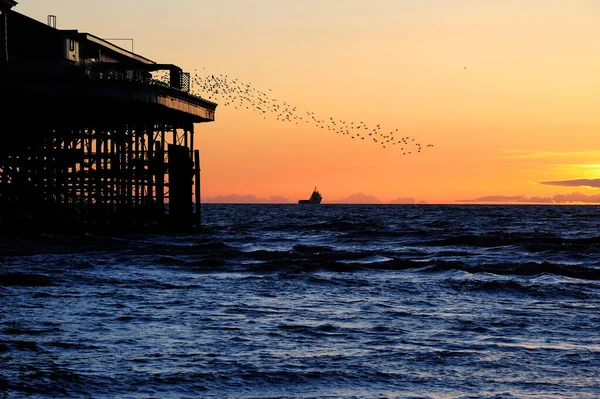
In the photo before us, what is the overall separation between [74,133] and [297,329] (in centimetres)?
4557

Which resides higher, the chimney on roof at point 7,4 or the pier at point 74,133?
the chimney on roof at point 7,4

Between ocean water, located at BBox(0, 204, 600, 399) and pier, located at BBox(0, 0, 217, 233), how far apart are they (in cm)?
1603

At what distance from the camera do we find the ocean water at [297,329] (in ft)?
41.7

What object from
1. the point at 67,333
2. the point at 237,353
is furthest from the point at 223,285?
the point at 237,353

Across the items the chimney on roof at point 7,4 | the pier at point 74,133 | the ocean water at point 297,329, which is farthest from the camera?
the chimney on roof at point 7,4

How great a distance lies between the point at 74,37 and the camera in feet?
185

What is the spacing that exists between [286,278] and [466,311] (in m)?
9.38

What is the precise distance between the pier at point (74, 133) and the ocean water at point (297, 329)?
52.6ft

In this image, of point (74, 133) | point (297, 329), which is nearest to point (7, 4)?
point (74, 133)

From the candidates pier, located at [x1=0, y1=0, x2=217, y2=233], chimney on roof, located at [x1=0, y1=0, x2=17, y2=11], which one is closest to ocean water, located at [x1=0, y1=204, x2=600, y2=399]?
pier, located at [x1=0, y1=0, x2=217, y2=233]

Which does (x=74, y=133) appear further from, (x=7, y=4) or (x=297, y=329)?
(x=297, y=329)

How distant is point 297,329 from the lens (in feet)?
57.0

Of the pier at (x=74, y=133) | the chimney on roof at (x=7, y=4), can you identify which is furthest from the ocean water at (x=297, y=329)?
the chimney on roof at (x=7, y=4)

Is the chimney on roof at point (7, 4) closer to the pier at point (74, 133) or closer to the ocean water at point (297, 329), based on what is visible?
the pier at point (74, 133)
